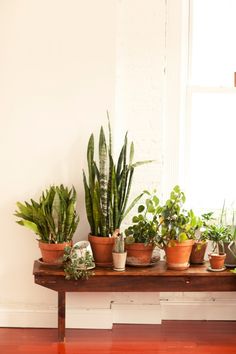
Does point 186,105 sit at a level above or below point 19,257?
above

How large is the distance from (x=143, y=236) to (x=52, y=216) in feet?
2.24

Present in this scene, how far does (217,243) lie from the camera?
369 cm

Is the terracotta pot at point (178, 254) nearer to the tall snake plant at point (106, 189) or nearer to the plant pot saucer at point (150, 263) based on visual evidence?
the plant pot saucer at point (150, 263)

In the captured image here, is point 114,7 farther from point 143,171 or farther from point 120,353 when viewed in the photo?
point 120,353

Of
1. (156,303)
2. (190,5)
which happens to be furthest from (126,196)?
(190,5)

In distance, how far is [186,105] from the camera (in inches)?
163

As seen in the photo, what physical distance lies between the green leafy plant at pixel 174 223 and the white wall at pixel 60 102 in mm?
413

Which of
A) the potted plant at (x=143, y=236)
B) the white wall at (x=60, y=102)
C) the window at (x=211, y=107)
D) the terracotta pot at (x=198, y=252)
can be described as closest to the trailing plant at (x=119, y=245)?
the potted plant at (x=143, y=236)

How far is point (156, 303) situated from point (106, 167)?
46.5 inches

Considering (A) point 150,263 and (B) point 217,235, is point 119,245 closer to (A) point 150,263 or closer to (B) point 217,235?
(A) point 150,263

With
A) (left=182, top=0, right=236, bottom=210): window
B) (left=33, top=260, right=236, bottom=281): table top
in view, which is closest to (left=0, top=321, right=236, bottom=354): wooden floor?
(left=33, top=260, right=236, bottom=281): table top

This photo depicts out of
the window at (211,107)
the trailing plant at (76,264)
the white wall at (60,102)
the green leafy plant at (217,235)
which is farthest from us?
the window at (211,107)

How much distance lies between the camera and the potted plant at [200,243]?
3701 millimetres

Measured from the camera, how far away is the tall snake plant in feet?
11.8
